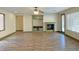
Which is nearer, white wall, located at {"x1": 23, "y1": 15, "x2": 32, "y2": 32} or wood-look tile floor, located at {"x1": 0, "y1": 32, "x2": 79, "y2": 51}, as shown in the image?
wood-look tile floor, located at {"x1": 0, "y1": 32, "x2": 79, "y2": 51}

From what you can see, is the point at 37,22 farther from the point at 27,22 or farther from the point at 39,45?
the point at 39,45

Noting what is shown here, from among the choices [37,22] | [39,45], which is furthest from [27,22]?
[39,45]

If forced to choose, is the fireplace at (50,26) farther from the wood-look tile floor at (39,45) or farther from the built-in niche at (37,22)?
the wood-look tile floor at (39,45)

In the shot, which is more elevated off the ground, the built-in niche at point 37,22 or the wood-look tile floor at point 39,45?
the built-in niche at point 37,22

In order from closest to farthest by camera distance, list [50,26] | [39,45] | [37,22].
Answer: [39,45], [50,26], [37,22]

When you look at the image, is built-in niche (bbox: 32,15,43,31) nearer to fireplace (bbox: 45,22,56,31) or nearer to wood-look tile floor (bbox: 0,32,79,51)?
fireplace (bbox: 45,22,56,31)

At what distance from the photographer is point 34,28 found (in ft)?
48.8

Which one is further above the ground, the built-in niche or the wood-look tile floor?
the built-in niche

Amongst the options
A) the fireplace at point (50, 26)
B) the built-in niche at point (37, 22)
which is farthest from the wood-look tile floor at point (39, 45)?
the built-in niche at point (37, 22)

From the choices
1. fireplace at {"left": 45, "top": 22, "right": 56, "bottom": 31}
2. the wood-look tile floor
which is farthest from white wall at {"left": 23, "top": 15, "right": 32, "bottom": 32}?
the wood-look tile floor

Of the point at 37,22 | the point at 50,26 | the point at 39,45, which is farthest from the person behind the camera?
the point at 37,22
